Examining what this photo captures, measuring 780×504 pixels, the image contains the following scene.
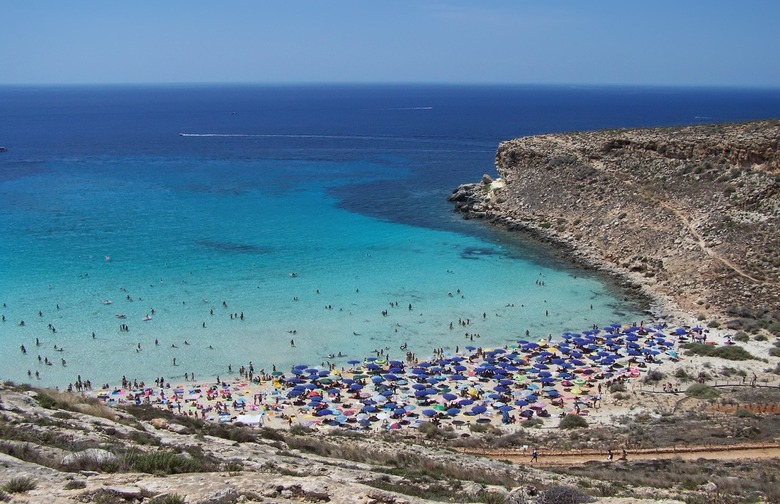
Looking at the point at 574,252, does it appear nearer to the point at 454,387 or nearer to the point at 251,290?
the point at 454,387

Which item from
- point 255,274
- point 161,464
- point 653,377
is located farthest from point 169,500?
point 255,274

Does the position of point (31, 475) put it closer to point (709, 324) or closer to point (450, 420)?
point (450, 420)

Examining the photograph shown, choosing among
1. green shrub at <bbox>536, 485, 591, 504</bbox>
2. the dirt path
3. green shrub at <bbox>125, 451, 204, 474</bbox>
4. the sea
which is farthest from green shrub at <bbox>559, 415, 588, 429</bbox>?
green shrub at <bbox>125, 451, 204, 474</bbox>

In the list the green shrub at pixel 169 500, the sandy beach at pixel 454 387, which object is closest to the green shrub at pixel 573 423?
the sandy beach at pixel 454 387

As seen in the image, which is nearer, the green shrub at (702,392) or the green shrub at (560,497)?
the green shrub at (560,497)

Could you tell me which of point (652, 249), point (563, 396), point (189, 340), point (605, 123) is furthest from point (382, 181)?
point (605, 123)

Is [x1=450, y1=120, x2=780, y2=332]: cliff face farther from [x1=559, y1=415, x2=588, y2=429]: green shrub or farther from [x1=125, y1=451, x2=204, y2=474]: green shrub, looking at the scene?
[x1=125, y1=451, x2=204, y2=474]: green shrub

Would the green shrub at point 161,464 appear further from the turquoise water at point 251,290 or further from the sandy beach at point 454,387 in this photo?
the turquoise water at point 251,290
